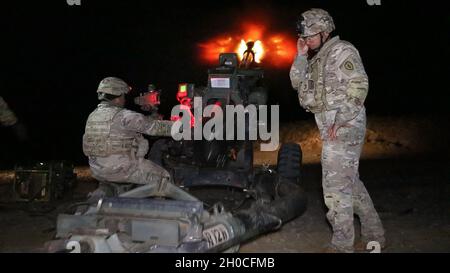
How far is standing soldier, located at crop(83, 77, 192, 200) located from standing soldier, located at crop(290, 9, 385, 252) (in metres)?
1.90

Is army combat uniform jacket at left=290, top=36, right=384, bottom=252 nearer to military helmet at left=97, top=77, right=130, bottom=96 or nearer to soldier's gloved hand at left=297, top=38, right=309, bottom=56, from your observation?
soldier's gloved hand at left=297, top=38, right=309, bottom=56

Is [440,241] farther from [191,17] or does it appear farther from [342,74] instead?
[191,17]

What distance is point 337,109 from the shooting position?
4.90 metres

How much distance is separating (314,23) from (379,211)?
3.02 m

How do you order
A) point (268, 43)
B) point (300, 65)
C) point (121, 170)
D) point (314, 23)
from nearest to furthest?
point (314, 23) → point (300, 65) → point (121, 170) → point (268, 43)

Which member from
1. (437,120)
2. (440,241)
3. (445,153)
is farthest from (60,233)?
(437,120)

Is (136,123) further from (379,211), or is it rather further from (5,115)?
(379,211)

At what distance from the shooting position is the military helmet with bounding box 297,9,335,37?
5012 mm

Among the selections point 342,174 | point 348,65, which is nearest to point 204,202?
point 342,174

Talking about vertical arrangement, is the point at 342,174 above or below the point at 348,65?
below

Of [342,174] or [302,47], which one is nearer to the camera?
[342,174]

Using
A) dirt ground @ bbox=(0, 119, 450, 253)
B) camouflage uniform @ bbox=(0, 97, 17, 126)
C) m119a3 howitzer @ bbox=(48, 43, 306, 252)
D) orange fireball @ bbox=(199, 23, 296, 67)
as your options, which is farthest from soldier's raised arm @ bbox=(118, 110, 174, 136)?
orange fireball @ bbox=(199, 23, 296, 67)

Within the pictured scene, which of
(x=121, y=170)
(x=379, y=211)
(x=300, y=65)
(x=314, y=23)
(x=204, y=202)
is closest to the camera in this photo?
(x=314, y=23)
